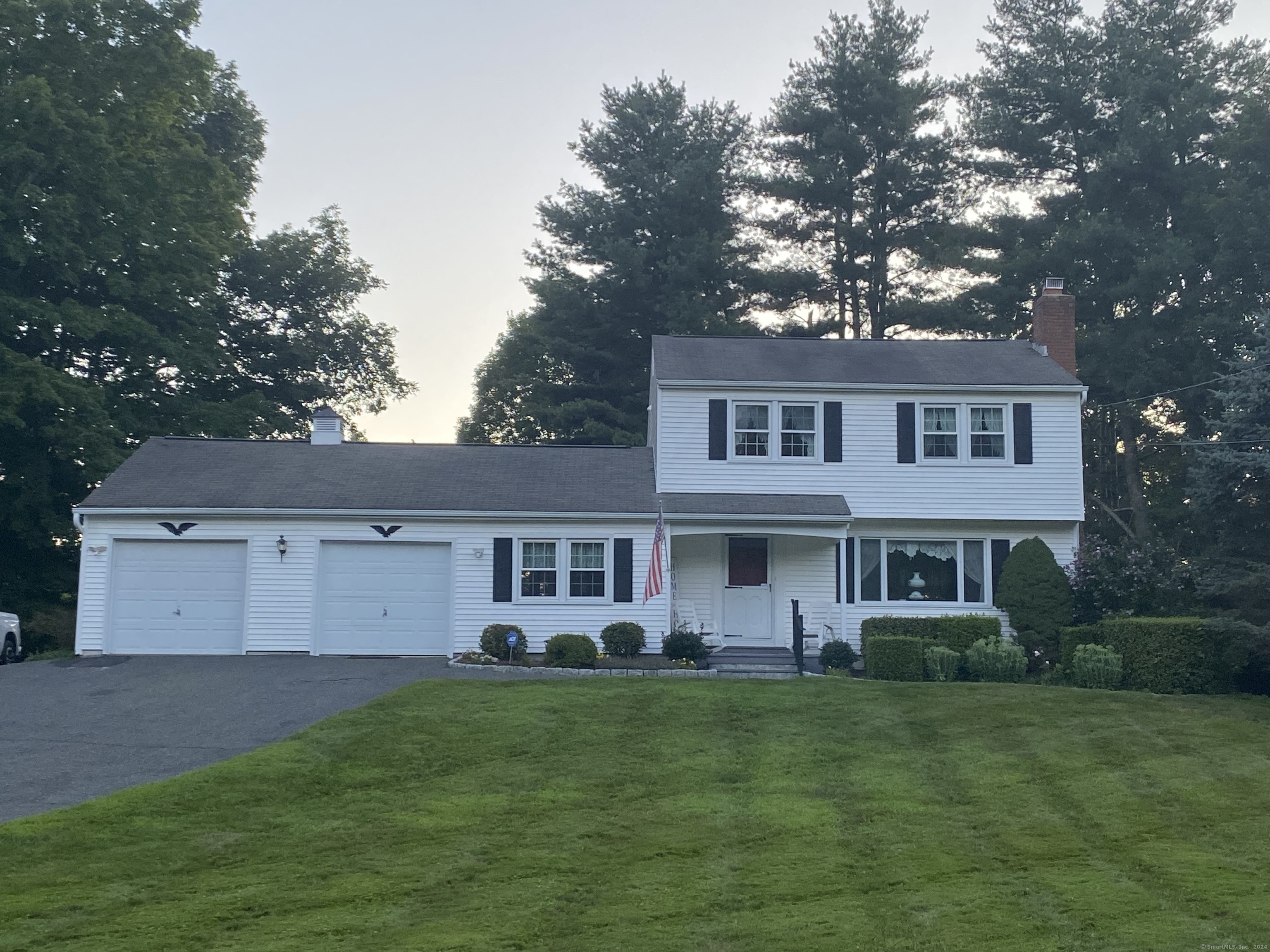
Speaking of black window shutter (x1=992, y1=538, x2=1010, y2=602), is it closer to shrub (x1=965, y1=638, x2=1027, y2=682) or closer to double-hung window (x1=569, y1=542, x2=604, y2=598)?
shrub (x1=965, y1=638, x2=1027, y2=682)

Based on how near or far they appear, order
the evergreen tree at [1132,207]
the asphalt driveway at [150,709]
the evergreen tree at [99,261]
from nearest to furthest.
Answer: the asphalt driveway at [150,709] → the evergreen tree at [99,261] → the evergreen tree at [1132,207]

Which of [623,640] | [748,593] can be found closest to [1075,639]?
[748,593]

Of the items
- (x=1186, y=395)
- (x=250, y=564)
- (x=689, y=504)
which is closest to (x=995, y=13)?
(x=1186, y=395)

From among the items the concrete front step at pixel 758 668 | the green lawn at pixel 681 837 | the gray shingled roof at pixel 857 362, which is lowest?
the green lawn at pixel 681 837

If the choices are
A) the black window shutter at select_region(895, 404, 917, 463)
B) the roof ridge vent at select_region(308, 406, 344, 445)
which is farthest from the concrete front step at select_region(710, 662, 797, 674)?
the roof ridge vent at select_region(308, 406, 344, 445)

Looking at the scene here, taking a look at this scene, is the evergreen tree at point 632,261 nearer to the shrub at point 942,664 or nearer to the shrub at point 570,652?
the shrub at point 570,652

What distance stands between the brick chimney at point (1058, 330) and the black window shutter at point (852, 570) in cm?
681

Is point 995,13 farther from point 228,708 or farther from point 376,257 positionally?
point 228,708

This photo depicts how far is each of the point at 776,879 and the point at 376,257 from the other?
111 ft

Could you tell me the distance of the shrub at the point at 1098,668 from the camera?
56.5 ft

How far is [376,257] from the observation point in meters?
38.9

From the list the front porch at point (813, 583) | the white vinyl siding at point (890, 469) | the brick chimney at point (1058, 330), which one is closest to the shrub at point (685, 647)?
the front porch at point (813, 583)

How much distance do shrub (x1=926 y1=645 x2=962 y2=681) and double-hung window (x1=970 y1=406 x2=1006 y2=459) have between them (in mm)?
5549

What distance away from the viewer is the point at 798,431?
22.5 m
